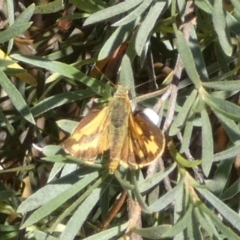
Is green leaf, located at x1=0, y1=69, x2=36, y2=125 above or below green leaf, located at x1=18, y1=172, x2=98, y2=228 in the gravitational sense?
above

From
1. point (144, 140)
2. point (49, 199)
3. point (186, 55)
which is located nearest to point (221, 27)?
point (186, 55)

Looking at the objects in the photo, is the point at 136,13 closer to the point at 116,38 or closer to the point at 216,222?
the point at 116,38

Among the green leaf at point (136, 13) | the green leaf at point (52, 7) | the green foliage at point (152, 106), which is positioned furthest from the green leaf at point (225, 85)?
the green leaf at point (52, 7)

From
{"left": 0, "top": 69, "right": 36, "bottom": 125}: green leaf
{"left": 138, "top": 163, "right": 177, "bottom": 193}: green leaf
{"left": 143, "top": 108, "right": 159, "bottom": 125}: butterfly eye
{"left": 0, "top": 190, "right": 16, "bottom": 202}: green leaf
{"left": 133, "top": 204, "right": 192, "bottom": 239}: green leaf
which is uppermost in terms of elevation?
{"left": 0, "top": 69, "right": 36, "bottom": 125}: green leaf

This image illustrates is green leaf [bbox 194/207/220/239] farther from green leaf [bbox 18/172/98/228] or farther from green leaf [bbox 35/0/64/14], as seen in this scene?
green leaf [bbox 35/0/64/14]

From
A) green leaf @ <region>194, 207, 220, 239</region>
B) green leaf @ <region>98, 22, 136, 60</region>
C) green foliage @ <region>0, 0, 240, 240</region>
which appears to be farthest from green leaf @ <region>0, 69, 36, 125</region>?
green leaf @ <region>194, 207, 220, 239</region>

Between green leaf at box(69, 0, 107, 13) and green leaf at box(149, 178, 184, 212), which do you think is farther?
green leaf at box(69, 0, 107, 13)

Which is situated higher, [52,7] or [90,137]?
[52,7]

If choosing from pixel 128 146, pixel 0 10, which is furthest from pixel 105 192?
pixel 0 10
